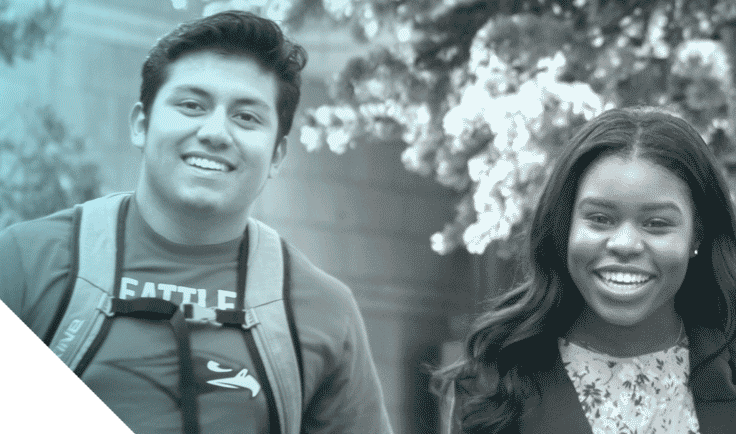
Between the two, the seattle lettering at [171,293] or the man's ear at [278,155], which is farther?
the man's ear at [278,155]

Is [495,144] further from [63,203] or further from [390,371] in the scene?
[63,203]

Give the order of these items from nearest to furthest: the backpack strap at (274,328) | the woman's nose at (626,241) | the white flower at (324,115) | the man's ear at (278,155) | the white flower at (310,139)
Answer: the woman's nose at (626,241) → the backpack strap at (274,328) → the man's ear at (278,155) → the white flower at (310,139) → the white flower at (324,115)

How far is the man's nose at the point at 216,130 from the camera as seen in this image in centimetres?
160

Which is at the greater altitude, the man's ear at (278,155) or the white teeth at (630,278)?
the man's ear at (278,155)

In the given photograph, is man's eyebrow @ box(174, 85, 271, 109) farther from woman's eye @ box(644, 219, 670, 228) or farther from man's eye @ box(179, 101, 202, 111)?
woman's eye @ box(644, 219, 670, 228)

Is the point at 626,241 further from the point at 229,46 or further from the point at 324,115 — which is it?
the point at 324,115

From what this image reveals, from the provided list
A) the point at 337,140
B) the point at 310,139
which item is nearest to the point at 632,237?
the point at 310,139

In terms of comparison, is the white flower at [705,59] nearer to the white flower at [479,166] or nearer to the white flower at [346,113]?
the white flower at [479,166]

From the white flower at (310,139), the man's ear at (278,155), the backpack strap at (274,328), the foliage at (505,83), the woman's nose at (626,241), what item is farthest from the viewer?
the foliage at (505,83)

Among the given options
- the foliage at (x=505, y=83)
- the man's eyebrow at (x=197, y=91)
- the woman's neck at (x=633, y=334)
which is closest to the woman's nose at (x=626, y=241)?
the woman's neck at (x=633, y=334)

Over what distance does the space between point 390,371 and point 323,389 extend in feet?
4.16

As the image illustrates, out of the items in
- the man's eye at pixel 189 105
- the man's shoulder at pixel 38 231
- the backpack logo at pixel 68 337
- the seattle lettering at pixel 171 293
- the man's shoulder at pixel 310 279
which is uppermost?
the man's eye at pixel 189 105

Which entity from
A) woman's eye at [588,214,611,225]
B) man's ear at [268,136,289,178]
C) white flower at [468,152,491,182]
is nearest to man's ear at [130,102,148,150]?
man's ear at [268,136,289,178]

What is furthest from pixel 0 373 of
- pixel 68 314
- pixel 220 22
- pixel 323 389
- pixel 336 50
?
pixel 336 50
